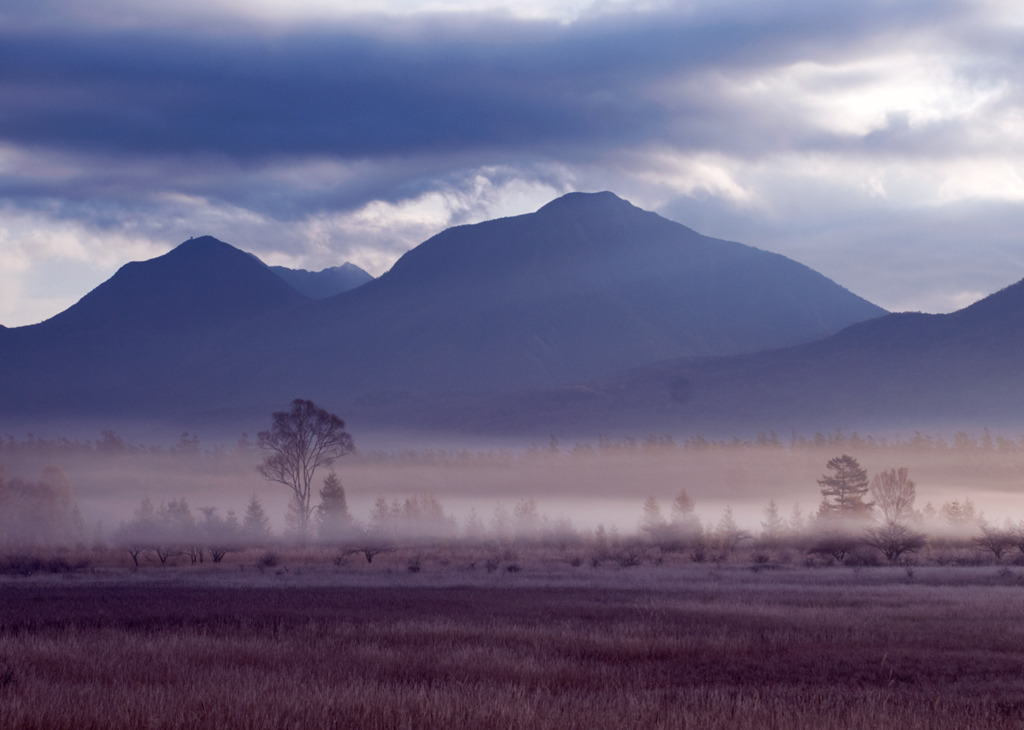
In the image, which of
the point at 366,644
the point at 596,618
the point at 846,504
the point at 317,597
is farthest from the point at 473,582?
the point at 846,504

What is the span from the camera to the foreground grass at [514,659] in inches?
593

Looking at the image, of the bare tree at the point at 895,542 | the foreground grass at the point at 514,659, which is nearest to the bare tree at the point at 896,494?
the bare tree at the point at 895,542

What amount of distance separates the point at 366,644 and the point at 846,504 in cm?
8402

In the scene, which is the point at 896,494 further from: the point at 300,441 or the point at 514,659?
the point at 514,659

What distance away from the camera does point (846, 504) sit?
99.4 meters

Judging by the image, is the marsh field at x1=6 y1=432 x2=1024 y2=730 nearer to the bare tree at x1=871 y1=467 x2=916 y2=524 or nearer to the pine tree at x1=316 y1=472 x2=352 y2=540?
the pine tree at x1=316 y1=472 x2=352 y2=540

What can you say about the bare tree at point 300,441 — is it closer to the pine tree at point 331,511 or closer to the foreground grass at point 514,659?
the pine tree at point 331,511

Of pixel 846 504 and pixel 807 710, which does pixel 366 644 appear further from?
pixel 846 504

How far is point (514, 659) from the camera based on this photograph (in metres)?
20.8

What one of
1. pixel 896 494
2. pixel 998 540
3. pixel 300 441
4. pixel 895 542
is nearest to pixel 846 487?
pixel 896 494

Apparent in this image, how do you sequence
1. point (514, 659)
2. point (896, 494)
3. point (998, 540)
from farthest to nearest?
point (896, 494), point (998, 540), point (514, 659)

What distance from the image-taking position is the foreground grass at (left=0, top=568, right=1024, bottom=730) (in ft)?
49.4

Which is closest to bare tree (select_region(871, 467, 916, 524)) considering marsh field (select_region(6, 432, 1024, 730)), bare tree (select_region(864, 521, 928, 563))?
bare tree (select_region(864, 521, 928, 563))

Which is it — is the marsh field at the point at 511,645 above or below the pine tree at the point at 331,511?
below
